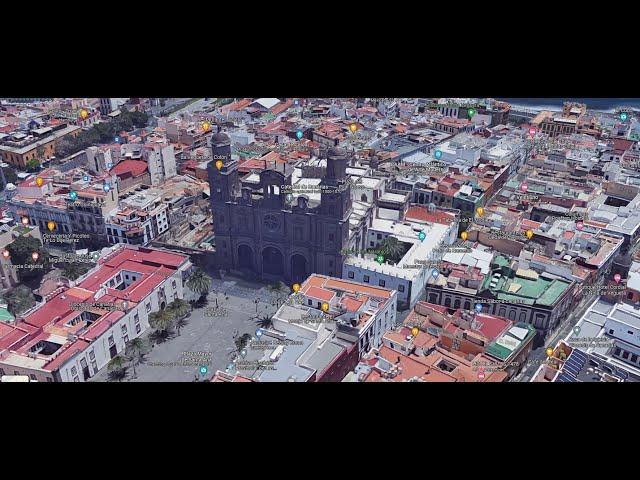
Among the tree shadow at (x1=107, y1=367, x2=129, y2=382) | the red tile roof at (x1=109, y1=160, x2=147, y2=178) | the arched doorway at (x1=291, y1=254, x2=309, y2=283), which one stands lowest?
the tree shadow at (x1=107, y1=367, x2=129, y2=382)

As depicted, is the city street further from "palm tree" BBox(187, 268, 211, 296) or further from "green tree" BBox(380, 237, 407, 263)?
"green tree" BBox(380, 237, 407, 263)

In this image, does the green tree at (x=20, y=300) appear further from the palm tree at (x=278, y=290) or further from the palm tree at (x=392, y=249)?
the palm tree at (x=392, y=249)

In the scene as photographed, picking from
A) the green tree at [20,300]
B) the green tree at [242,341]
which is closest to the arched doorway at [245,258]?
the green tree at [242,341]

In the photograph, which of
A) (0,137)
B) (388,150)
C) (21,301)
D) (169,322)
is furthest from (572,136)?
(0,137)

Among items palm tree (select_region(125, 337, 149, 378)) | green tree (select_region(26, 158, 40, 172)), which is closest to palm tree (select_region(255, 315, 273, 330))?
palm tree (select_region(125, 337, 149, 378))

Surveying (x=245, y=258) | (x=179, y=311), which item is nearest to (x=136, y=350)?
(x=179, y=311)

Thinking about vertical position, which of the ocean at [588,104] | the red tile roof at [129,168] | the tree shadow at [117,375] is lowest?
the tree shadow at [117,375]
